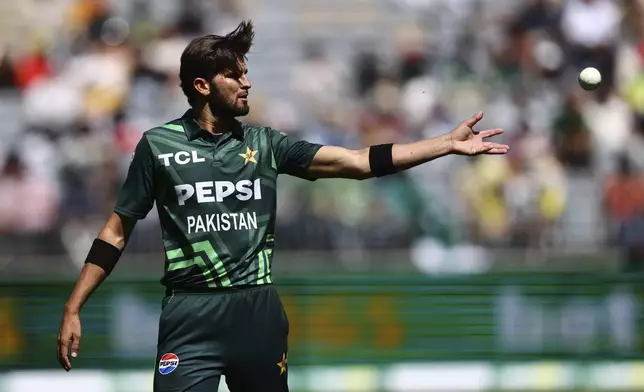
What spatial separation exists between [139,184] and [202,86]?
1.65ft

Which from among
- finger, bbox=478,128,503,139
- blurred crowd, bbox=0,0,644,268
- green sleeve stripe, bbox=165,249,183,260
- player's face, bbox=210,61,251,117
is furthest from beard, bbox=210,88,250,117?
blurred crowd, bbox=0,0,644,268

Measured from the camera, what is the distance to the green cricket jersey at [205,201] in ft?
17.1

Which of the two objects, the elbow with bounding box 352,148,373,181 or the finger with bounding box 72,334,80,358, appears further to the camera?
the elbow with bounding box 352,148,373,181

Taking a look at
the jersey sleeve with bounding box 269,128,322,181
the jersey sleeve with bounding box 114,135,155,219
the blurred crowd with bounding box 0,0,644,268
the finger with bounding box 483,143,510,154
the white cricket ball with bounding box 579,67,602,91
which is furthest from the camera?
the blurred crowd with bounding box 0,0,644,268

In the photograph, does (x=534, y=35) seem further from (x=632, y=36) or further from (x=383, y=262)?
(x=383, y=262)

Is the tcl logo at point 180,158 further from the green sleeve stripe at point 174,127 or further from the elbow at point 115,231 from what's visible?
the elbow at point 115,231

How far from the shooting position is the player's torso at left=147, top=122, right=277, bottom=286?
5.21m

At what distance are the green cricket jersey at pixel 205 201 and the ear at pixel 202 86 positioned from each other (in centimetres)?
13

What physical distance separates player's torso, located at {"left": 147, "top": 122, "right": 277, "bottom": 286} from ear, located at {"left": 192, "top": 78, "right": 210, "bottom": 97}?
0.61 ft

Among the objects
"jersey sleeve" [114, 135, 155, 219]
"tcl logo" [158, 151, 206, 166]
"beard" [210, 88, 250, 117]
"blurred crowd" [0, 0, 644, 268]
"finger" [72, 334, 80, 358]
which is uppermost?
"blurred crowd" [0, 0, 644, 268]

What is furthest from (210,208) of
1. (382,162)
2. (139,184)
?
(382,162)

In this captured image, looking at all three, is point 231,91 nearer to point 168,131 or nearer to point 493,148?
point 168,131

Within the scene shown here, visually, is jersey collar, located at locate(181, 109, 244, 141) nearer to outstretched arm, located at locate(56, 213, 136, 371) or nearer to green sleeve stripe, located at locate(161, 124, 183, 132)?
green sleeve stripe, located at locate(161, 124, 183, 132)

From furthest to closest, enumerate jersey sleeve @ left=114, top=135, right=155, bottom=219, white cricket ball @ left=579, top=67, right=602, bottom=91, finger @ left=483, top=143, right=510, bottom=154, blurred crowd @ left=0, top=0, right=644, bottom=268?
blurred crowd @ left=0, top=0, right=644, bottom=268 < white cricket ball @ left=579, top=67, right=602, bottom=91 < jersey sleeve @ left=114, top=135, right=155, bottom=219 < finger @ left=483, top=143, right=510, bottom=154
